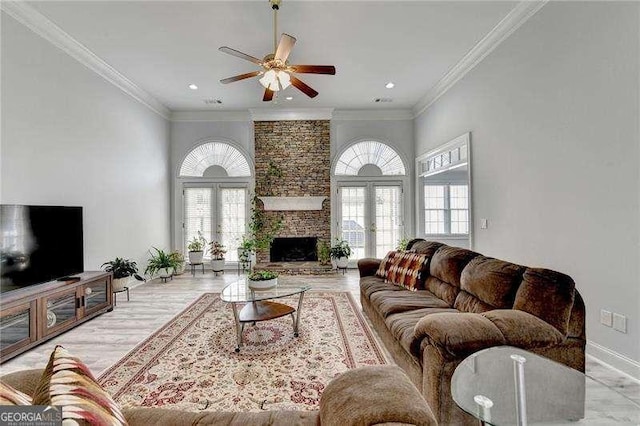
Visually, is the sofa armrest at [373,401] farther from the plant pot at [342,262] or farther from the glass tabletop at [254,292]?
the plant pot at [342,262]

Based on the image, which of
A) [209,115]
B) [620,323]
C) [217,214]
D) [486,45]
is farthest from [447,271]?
[209,115]

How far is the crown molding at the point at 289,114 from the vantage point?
6531 millimetres

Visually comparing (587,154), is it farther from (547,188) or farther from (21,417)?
(21,417)

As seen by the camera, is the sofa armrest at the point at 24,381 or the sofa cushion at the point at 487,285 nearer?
the sofa armrest at the point at 24,381

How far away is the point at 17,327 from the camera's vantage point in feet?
8.89

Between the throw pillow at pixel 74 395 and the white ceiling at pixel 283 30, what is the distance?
3480mm

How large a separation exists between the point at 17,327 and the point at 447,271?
3880 millimetres

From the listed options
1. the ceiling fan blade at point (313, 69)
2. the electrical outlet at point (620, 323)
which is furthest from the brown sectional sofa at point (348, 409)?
the ceiling fan blade at point (313, 69)

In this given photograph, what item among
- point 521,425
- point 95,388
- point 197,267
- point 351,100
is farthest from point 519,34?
point 197,267

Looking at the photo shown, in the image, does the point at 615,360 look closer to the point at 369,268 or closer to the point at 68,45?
the point at 369,268

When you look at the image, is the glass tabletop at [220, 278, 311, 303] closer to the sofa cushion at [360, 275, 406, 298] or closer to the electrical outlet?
the sofa cushion at [360, 275, 406, 298]

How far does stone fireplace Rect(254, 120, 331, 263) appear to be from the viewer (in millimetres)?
6715

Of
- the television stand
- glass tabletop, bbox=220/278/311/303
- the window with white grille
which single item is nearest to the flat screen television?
the television stand

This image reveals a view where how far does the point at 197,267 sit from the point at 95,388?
643 centimetres
